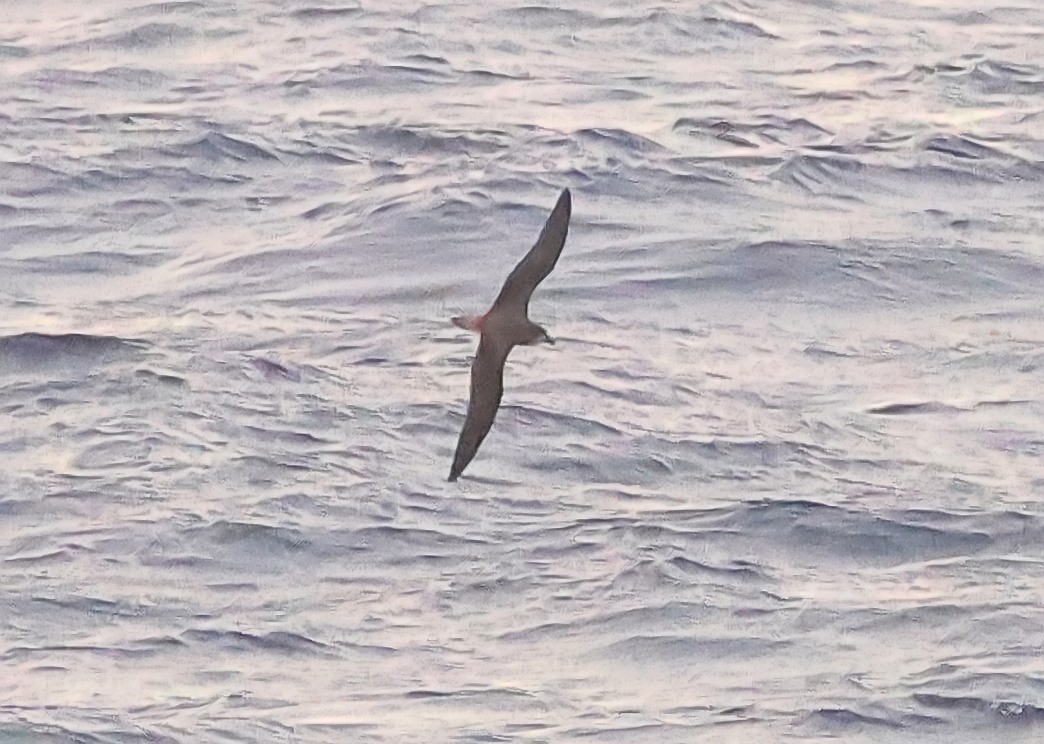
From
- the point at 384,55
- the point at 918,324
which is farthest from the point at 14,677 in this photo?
the point at 384,55

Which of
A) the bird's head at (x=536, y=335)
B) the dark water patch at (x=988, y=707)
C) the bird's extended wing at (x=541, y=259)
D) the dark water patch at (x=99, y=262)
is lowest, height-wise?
the dark water patch at (x=988, y=707)

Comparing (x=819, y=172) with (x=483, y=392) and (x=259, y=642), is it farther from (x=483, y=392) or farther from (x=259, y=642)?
(x=483, y=392)

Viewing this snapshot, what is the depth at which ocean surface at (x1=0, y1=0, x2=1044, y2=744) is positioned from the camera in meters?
10.5

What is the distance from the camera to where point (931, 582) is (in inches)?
448

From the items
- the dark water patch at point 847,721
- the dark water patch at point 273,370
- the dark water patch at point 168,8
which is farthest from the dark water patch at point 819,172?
the dark water patch at point 847,721

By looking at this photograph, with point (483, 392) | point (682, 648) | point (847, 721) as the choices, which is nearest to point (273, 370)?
point (682, 648)

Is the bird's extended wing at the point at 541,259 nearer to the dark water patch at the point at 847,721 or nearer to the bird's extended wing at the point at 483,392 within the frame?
the bird's extended wing at the point at 483,392

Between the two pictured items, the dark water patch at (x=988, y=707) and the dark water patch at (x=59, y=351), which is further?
the dark water patch at (x=59, y=351)

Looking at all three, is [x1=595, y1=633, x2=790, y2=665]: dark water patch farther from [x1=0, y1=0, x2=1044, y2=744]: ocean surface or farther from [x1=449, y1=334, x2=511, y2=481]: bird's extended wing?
[x1=449, y1=334, x2=511, y2=481]: bird's extended wing

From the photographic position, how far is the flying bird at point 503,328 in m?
8.72

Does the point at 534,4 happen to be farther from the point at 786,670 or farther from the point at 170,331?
the point at 786,670

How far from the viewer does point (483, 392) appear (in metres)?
8.74

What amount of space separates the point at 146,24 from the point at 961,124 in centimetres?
511

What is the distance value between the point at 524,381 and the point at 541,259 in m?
4.14
